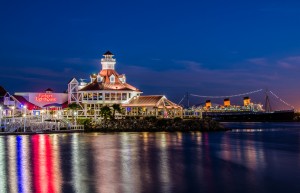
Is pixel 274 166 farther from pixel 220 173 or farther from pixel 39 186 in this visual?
pixel 39 186

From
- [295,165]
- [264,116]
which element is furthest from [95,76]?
[264,116]

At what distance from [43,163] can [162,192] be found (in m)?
10.6

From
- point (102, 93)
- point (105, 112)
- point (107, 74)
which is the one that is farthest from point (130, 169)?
point (107, 74)

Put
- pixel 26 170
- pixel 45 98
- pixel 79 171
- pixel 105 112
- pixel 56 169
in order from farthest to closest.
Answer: pixel 45 98
pixel 105 112
pixel 56 169
pixel 79 171
pixel 26 170

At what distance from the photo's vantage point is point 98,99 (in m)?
72.3

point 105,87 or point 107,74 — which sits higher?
point 107,74

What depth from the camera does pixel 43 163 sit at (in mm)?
26672

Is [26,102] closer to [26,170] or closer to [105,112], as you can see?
[105,112]

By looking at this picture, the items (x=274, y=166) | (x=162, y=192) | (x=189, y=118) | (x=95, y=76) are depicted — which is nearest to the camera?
(x=162, y=192)

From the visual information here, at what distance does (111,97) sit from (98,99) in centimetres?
196

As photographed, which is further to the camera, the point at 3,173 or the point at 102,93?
the point at 102,93

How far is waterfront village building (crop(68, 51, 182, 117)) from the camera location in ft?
227

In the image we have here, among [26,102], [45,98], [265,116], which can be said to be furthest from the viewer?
[265,116]

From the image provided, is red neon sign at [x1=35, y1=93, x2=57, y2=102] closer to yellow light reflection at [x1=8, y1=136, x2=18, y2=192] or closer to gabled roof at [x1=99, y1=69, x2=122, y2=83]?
gabled roof at [x1=99, y1=69, x2=122, y2=83]
